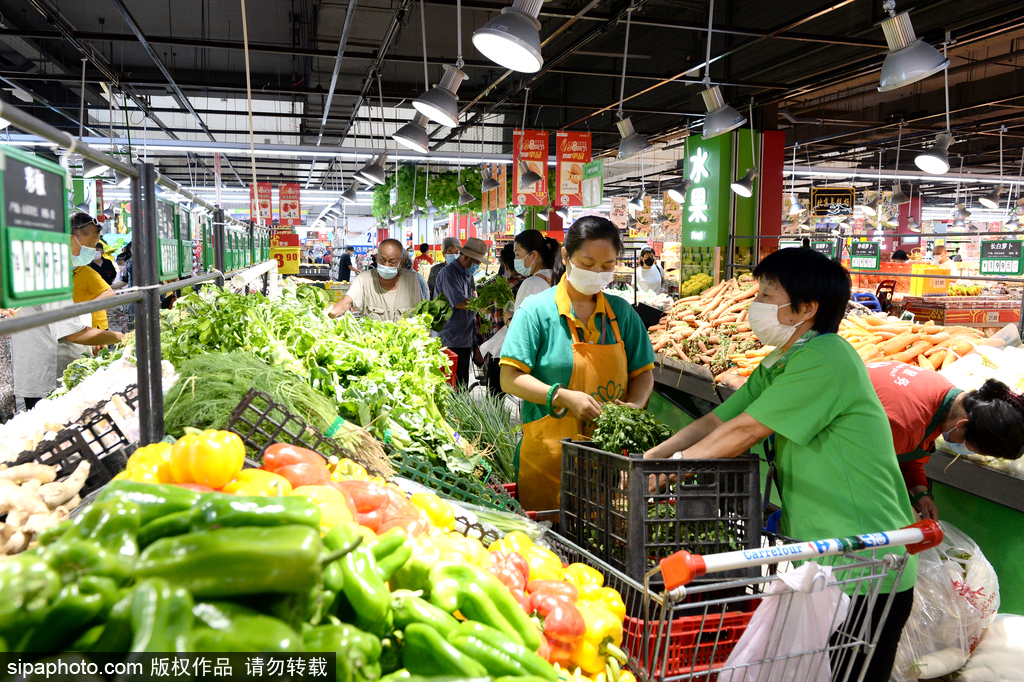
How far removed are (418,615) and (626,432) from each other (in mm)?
1284

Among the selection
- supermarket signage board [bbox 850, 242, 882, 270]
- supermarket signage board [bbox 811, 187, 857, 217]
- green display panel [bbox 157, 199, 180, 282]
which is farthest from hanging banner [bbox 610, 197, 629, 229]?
green display panel [bbox 157, 199, 180, 282]

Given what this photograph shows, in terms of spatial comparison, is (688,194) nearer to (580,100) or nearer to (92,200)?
(580,100)

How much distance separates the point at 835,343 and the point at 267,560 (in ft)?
6.03

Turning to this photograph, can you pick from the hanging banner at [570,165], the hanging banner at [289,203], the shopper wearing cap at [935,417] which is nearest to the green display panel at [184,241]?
the shopper wearing cap at [935,417]

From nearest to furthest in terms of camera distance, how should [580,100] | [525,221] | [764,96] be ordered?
[764,96], [580,100], [525,221]

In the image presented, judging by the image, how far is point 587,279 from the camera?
311 centimetres

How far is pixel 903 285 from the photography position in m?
16.5

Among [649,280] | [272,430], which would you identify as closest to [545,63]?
[649,280]

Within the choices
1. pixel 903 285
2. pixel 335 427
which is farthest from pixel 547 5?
pixel 903 285

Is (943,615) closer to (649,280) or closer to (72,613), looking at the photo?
(72,613)

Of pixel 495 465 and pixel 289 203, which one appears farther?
pixel 289 203

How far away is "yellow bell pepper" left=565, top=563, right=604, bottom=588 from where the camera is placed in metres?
1.77

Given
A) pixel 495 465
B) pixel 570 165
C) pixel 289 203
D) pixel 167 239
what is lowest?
pixel 495 465

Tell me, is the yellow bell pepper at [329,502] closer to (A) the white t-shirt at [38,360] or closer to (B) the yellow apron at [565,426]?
(B) the yellow apron at [565,426]
